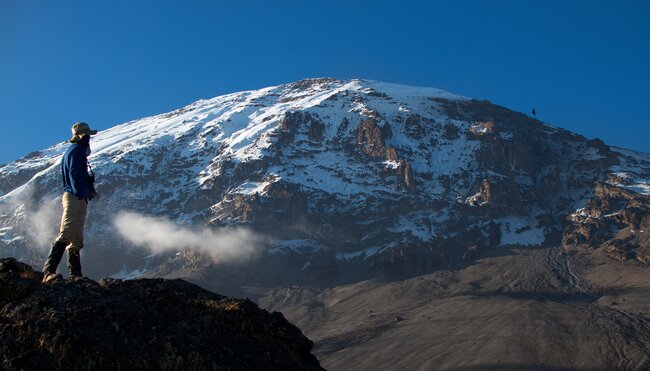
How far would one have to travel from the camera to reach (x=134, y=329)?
20.5ft

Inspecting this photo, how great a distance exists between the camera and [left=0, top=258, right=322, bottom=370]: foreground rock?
5.75 metres

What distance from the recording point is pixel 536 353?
Result: 93938mm

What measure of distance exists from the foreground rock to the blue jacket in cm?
140

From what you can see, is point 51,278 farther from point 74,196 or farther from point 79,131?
point 79,131

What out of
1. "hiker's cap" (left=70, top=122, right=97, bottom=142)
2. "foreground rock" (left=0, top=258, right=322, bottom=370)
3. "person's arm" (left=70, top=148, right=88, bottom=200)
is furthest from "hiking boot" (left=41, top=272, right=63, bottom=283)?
"hiker's cap" (left=70, top=122, right=97, bottom=142)

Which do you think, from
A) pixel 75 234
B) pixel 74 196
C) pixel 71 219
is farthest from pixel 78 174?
pixel 75 234

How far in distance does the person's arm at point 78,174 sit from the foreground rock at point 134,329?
4.54 ft

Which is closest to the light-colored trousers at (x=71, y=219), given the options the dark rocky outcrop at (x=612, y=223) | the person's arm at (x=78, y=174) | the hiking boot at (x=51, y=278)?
the person's arm at (x=78, y=174)

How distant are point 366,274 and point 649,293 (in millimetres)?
68166

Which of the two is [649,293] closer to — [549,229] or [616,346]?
[616,346]

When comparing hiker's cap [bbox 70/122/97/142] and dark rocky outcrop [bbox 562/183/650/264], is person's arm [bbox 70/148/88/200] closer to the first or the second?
hiker's cap [bbox 70/122/97/142]

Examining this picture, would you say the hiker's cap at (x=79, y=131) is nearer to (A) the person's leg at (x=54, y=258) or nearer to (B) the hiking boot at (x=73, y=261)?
(A) the person's leg at (x=54, y=258)

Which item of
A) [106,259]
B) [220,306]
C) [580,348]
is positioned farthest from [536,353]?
[106,259]

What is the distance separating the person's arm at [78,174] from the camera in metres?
8.32
